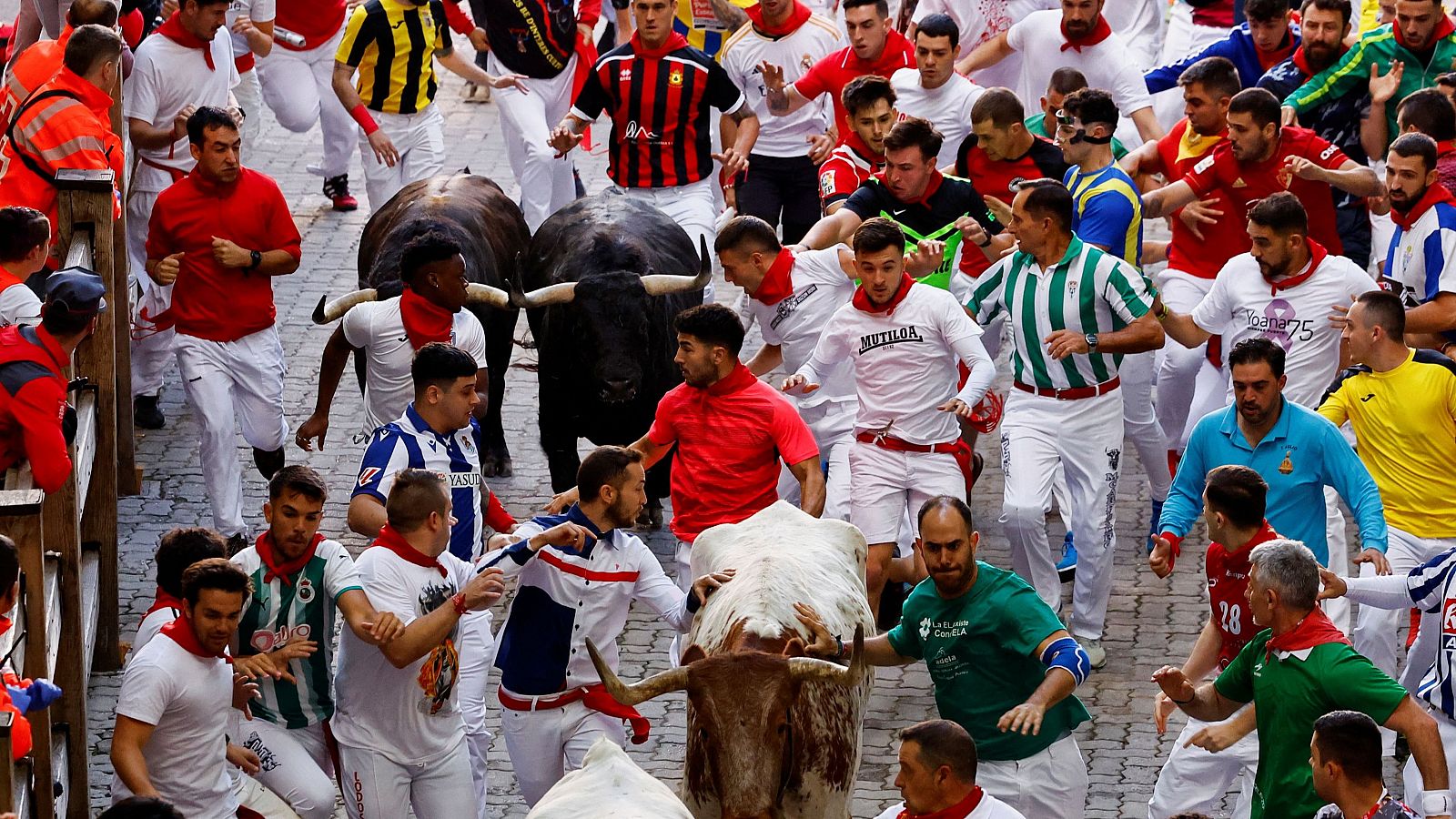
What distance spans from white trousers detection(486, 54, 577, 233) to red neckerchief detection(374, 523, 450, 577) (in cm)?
709

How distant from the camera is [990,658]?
7.67m

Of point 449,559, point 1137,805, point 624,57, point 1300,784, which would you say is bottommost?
point 1137,805

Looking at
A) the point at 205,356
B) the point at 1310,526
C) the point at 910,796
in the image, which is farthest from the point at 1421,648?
the point at 205,356

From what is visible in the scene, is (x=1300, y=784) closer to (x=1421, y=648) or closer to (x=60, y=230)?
(x=1421, y=648)

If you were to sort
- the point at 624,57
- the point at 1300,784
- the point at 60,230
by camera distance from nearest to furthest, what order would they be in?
the point at 1300,784 < the point at 60,230 < the point at 624,57

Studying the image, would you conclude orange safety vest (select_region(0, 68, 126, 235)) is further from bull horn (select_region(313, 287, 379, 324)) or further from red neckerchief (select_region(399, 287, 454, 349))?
red neckerchief (select_region(399, 287, 454, 349))

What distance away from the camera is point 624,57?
42.3ft

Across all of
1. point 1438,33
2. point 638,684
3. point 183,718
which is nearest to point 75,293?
point 183,718

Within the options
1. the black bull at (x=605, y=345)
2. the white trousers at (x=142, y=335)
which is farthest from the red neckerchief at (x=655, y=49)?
the white trousers at (x=142, y=335)

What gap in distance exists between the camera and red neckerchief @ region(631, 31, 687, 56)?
1286 centimetres

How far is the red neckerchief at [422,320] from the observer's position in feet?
33.7

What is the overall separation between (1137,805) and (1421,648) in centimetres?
140

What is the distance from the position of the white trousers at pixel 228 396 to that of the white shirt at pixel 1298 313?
16.5ft

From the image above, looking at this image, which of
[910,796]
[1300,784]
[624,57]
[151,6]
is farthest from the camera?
[151,6]
